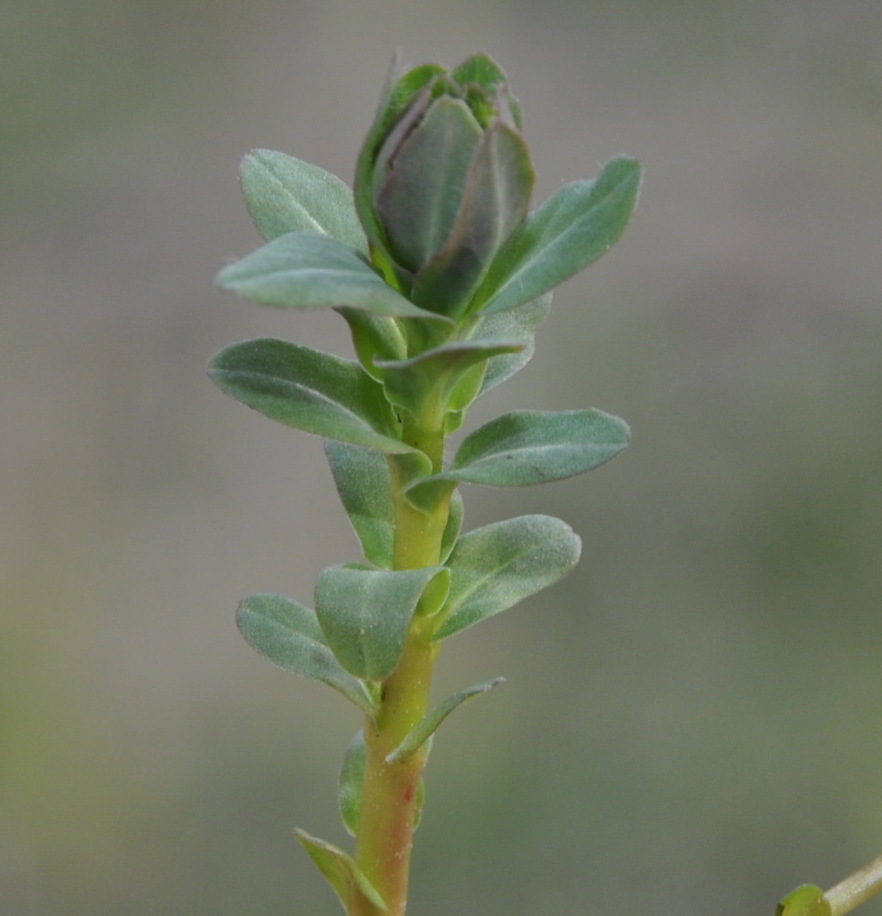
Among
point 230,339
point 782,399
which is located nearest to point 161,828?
point 230,339

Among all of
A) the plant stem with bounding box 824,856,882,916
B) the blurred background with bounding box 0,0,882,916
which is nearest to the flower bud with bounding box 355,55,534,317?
the plant stem with bounding box 824,856,882,916

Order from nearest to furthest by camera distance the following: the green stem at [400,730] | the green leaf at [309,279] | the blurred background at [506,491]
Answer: the green leaf at [309,279], the green stem at [400,730], the blurred background at [506,491]

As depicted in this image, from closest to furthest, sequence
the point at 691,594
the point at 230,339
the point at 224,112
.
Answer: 1. the point at 691,594
2. the point at 230,339
3. the point at 224,112

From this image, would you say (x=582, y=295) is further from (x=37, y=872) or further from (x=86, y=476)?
(x=37, y=872)

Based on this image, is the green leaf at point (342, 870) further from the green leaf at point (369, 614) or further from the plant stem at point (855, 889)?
the plant stem at point (855, 889)

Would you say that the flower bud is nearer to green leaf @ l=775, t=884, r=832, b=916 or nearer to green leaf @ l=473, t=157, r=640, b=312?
green leaf @ l=473, t=157, r=640, b=312

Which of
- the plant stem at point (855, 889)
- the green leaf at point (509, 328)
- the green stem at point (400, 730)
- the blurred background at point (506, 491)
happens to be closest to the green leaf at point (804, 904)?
the plant stem at point (855, 889)
